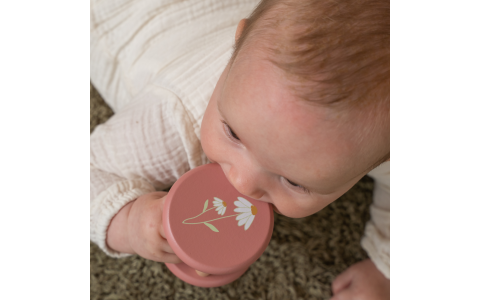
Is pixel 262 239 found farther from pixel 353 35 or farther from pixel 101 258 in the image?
pixel 101 258

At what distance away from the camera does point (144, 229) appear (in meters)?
0.84

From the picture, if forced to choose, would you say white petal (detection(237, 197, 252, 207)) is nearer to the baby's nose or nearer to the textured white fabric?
the baby's nose

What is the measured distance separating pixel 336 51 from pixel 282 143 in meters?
0.16

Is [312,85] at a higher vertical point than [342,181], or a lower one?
higher

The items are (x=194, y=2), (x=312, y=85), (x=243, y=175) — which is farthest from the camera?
(x=194, y=2)

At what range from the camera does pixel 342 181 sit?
65 cm

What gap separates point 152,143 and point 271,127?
17.0 inches

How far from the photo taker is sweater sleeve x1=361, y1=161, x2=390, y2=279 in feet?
3.68

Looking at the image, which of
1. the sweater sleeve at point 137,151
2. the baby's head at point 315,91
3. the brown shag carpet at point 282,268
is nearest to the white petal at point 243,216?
the baby's head at point 315,91

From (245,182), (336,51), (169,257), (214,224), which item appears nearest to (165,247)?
(169,257)

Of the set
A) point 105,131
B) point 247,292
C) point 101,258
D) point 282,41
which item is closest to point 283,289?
point 247,292

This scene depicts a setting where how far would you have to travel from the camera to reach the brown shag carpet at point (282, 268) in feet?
3.66

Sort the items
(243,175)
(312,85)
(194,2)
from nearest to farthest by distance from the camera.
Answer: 1. (312,85)
2. (243,175)
3. (194,2)

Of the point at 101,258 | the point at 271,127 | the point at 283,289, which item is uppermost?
the point at 271,127
